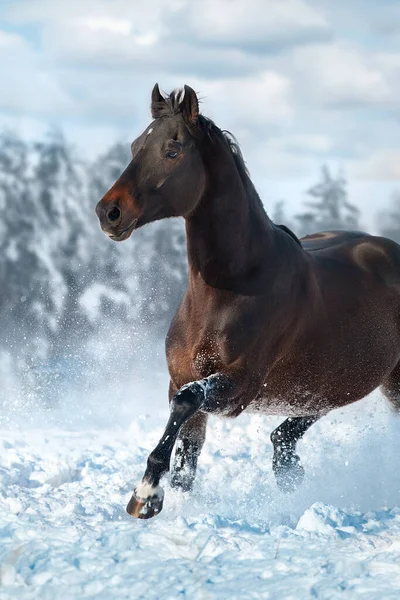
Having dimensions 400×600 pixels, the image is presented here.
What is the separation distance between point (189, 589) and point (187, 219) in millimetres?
1803

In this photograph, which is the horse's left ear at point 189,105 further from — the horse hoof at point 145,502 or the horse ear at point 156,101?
the horse hoof at point 145,502

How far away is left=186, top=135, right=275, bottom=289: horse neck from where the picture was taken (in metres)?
4.64

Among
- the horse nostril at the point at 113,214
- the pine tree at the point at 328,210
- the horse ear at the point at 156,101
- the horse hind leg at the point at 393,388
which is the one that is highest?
the pine tree at the point at 328,210

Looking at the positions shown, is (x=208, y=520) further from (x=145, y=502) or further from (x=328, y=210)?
(x=328, y=210)

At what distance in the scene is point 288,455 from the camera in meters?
6.11

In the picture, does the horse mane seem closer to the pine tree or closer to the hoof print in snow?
the hoof print in snow

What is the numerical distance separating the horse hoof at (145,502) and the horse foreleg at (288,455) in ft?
5.76

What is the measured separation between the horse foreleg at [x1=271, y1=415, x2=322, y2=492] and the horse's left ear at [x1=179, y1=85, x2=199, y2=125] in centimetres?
246

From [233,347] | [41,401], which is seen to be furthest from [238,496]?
[41,401]

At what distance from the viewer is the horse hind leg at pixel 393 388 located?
6.46m

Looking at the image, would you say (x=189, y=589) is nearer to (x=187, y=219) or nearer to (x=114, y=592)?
(x=114, y=592)

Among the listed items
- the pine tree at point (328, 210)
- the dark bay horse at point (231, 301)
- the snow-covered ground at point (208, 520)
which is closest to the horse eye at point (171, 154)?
the dark bay horse at point (231, 301)

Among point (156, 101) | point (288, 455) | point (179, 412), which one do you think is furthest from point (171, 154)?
point (288, 455)

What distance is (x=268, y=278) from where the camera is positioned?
16.1ft
